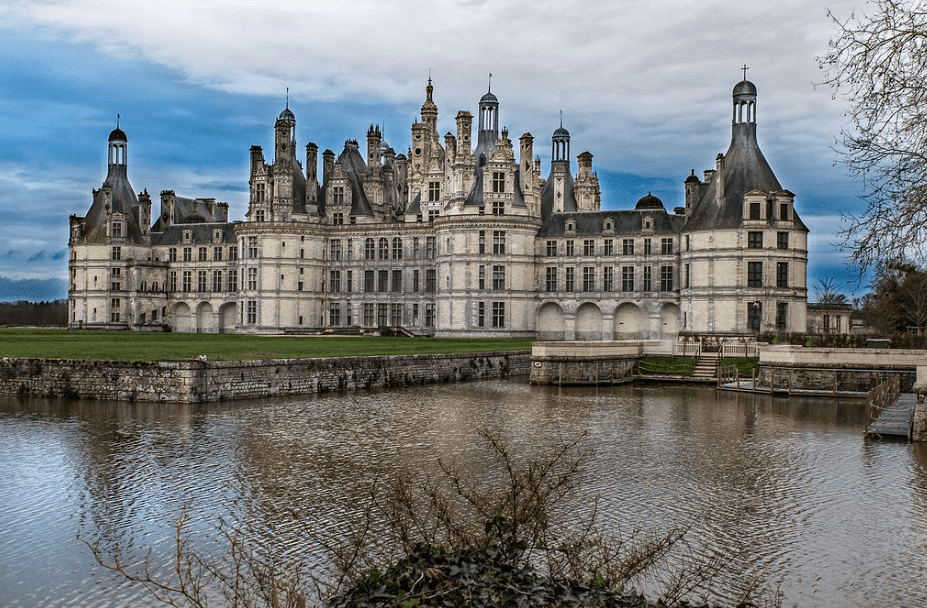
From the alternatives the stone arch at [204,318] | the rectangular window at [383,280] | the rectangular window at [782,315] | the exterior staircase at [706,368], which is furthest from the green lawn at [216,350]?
the stone arch at [204,318]

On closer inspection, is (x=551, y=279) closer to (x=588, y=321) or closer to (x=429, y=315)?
(x=588, y=321)

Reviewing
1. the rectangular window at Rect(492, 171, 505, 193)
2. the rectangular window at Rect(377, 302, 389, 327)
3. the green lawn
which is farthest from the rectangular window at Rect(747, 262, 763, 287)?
the rectangular window at Rect(377, 302, 389, 327)

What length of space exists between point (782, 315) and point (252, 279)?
125ft

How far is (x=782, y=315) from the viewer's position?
171ft

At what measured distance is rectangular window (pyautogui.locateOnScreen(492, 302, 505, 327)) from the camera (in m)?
60.6

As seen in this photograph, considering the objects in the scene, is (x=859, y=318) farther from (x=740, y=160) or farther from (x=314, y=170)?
(x=314, y=170)

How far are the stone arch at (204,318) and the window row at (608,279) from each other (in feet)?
99.2

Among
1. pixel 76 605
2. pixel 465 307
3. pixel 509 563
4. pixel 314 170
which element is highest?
pixel 314 170

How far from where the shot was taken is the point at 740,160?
5325cm

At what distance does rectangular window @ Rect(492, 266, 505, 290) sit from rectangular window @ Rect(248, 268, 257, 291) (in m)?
18.9

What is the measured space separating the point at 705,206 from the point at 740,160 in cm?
339

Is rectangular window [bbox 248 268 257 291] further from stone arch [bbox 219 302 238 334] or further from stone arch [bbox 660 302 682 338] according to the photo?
stone arch [bbox 660 302 682 338]

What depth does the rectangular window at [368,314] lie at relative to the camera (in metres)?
67.9

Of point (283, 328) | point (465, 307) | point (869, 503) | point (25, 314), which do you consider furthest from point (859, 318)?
point (25, 314)
